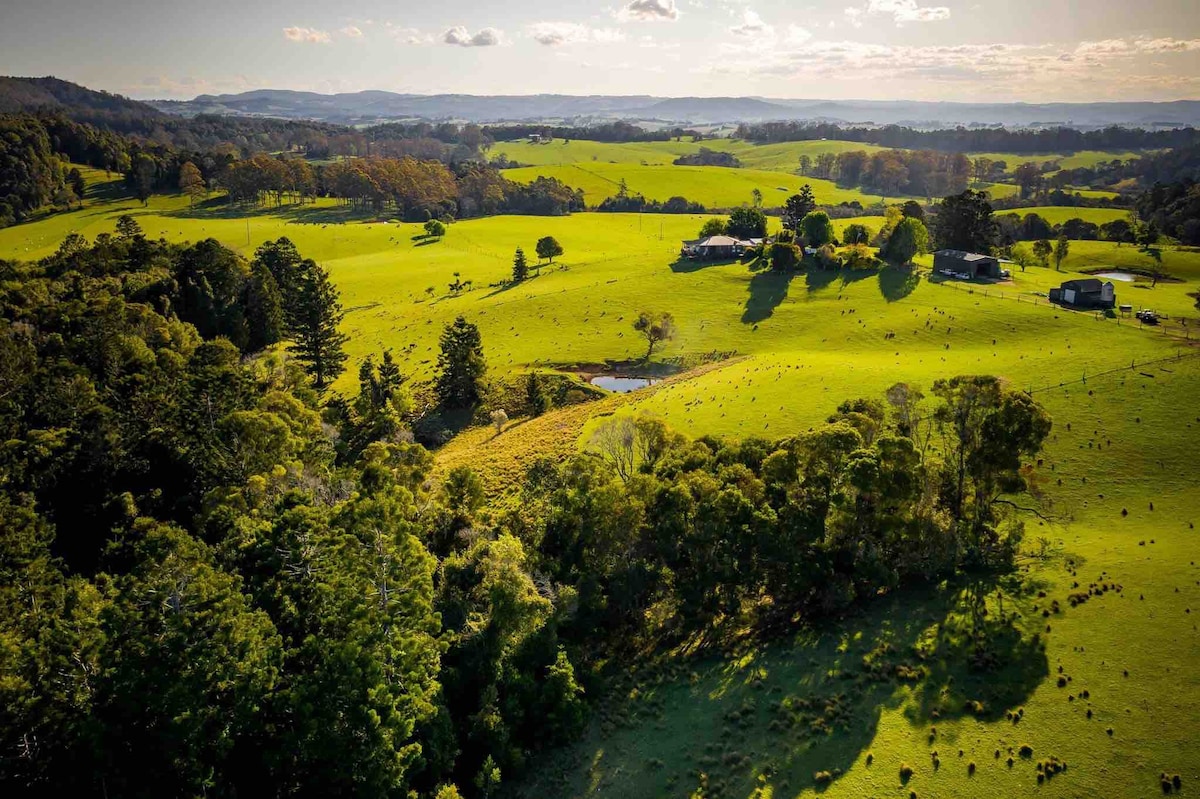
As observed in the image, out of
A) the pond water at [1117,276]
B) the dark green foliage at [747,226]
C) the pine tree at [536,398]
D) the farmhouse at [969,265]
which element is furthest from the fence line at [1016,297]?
the pine tree at [536,398]

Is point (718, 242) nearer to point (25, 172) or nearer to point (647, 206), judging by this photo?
point (647, 206)

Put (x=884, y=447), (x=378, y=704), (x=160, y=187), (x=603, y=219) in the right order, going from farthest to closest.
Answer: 1. (x=160, y=187)
2. (x=603, y=219)
3. (x=884, y=447)
4. (x=378, y=704)

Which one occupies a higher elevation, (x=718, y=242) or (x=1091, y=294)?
(x=718, y=242)

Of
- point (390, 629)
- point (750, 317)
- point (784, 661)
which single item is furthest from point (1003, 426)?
point (750, 317)

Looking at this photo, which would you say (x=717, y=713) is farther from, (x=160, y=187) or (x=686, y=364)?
(x=160, y=187)

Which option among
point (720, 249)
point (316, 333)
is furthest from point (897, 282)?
point (316, 333)

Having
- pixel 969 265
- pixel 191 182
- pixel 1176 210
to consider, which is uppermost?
pixel 191 182

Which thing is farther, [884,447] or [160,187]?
[160,187]
